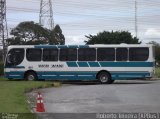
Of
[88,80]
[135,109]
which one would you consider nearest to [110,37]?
[88,80]

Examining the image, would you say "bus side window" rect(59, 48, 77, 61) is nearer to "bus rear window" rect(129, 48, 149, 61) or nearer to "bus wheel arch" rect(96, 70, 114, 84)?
"bus wheel arch" rect(96, 70, 114, 84)

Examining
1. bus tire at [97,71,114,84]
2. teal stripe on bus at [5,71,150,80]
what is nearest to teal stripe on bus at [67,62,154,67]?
teal stripe on bus at [5,71,150,80]

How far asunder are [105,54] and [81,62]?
190cm

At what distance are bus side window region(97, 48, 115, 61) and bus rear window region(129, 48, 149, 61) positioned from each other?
1.35 m

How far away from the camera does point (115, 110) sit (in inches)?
601

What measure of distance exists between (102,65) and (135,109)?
62.5 ft

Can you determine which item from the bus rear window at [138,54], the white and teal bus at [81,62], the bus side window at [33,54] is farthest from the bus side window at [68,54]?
the bus rear window at [138,54]

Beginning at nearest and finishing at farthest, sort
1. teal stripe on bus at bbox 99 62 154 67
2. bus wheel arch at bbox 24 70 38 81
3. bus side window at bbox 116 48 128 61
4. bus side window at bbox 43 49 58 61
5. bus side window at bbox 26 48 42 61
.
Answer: teal stripe on bus at bbox 99 62 154 67
bus side window at bbox 116 48 128 61
bus side window at bbox 43 49 58 61
bus side window at bbox 26 48 42 61
bus wheel arch at bbox 24 70 38 81

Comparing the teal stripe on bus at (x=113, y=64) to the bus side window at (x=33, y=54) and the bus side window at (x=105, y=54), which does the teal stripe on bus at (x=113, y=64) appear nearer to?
the bus side window at (x=105, y=54)

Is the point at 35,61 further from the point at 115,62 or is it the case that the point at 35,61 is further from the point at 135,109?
the point at 135,109

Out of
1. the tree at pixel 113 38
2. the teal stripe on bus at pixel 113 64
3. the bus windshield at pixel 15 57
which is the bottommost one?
the teal stripe on bus at pixel 113 64

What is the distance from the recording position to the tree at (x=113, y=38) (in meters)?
83.5

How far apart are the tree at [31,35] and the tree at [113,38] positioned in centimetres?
738

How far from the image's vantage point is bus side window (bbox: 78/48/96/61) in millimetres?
34844
